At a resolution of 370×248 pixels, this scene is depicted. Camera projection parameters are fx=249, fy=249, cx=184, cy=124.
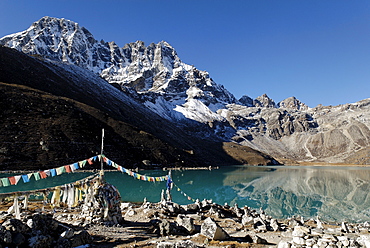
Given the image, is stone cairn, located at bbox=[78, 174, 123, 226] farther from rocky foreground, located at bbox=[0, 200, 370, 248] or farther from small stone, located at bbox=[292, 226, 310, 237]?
small stone, located at bbox=[292, 226, 310, 237]

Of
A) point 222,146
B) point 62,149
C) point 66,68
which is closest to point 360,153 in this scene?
point 222,146

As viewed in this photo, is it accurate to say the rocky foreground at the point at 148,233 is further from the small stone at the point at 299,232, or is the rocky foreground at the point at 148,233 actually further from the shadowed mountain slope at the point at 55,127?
the shadowed mountain slope at the point at 55,127

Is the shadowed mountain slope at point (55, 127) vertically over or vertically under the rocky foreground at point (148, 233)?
over

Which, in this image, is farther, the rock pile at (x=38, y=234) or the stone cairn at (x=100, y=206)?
the stone cairn at (x=100, y=206)

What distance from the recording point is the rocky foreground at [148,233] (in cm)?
1009

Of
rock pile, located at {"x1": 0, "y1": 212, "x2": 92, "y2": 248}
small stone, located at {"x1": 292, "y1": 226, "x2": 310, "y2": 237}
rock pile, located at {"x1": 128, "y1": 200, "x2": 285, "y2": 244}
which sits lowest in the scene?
rock pile, located at {"x1": 128, "y1": 200, "x2": 285, "y2": 244}

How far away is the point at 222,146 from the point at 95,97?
96.3 meters

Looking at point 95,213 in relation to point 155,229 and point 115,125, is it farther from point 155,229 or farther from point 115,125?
point 115,125

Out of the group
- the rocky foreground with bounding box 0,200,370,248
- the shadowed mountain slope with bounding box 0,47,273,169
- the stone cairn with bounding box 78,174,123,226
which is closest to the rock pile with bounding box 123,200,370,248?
the rocky foreground with bounding box 0,200,370,248

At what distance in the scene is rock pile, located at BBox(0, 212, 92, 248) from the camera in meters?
9.52

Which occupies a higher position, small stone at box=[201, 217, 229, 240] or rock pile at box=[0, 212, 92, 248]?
rock pile at box=[0, 212, 92, 248]

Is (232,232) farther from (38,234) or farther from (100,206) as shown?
(38,234)

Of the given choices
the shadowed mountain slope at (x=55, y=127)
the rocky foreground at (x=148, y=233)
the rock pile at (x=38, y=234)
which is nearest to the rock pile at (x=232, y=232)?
the rocky foreground at (x=148, y=233)

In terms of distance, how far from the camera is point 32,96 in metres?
80.9
